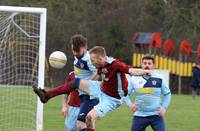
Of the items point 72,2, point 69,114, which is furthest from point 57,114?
point 72,2

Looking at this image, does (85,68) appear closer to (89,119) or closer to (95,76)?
(95,76)

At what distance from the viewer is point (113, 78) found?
9867mm

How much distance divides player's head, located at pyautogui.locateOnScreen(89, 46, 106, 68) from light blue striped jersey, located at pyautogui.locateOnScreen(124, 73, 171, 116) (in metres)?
0.91

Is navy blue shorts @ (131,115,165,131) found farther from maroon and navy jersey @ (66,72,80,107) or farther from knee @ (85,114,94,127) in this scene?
maroon and navy jersey @ (66,72,80,107)

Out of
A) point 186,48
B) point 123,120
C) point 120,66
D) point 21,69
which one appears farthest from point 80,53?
point 186,48

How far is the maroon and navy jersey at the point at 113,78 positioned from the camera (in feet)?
32.1

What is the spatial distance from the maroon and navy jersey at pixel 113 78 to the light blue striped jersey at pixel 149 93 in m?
0.46

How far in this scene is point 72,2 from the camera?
138ft

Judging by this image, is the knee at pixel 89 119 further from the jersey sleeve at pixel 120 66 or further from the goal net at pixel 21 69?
the goal net at pixel 21 69

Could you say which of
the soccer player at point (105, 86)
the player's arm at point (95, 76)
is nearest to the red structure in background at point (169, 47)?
the player's arm at point (95, 76)

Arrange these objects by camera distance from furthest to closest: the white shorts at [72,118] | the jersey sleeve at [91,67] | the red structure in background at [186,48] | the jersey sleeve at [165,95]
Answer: the red structure in background at [186,48], the white shorts at [72,118], the jersey sleeve at [91,67], the jersey sleeve at [165,95]

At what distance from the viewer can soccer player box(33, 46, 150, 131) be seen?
9.64 meters

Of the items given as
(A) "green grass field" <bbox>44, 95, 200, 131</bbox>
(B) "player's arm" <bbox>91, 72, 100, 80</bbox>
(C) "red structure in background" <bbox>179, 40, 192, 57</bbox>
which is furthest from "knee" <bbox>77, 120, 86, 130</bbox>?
(C) "red structure in background" <bbox>179, 40, 192, 57</bbox>

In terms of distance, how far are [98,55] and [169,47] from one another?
1147 inches
